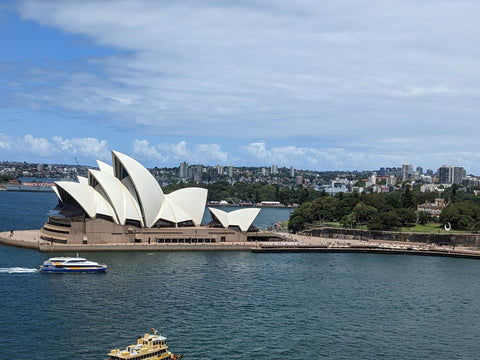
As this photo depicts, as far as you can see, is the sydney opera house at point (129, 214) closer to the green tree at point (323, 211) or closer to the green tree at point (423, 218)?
the green tree at point (323, 211)

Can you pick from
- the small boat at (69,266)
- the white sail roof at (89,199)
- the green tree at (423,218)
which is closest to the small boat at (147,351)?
the small boat at (69,266)

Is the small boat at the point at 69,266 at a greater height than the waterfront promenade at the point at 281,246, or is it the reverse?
the waterfront promenade at the point at 281,246

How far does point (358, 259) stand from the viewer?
55625mm

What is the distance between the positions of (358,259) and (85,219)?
971 inches

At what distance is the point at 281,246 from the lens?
59219 mm

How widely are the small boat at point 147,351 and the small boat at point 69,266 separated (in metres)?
18.5

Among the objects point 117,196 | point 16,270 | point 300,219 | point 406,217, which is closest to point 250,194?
point 300,219

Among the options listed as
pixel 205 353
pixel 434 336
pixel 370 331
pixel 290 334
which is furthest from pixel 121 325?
pixel 434 336

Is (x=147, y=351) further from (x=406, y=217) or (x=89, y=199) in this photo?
(x=406, y=217)

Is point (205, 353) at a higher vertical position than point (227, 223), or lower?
lower

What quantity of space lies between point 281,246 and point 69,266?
879 inches

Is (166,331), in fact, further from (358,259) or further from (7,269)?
(358,259)

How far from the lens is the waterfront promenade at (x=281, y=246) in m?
53.9

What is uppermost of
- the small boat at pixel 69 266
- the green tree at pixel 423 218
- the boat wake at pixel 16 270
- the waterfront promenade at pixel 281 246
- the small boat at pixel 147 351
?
the green tree at pixel 423 218
